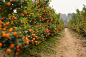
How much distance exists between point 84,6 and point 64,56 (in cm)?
813

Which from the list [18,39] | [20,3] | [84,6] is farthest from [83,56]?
[84,6]

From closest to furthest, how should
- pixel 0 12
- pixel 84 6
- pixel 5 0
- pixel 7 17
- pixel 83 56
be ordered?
pixel 5 0, pixel 0 12, pixel 7 17, pixel 83 56, pixel 84 6

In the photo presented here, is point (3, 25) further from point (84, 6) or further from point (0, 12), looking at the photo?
point (84, 6)

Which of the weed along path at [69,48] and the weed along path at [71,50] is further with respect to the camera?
the weed along path at [69,48]

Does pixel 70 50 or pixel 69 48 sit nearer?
pixel 70 50

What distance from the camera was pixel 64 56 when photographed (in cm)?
405

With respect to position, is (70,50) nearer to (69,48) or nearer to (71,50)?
(71,50)

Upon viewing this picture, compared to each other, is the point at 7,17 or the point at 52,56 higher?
the point at 7,17

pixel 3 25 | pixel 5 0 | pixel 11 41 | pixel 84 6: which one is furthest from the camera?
pixel 84 6

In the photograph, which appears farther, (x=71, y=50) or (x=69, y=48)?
(x=69, y=48)

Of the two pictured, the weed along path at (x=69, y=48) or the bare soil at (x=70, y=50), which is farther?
the weed along path at (x=69, y=48)

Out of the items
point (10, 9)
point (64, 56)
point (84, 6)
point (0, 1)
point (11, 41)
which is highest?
point (84, 6)

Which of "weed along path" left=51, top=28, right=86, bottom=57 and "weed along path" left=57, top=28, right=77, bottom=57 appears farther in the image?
"weed along path" left=57, top=28, right=77, bottom=57

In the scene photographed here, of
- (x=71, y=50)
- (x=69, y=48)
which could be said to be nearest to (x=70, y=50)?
(x=71, y=50)
